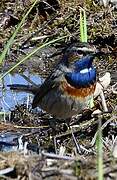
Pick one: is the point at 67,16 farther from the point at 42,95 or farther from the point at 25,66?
the point at 42,95

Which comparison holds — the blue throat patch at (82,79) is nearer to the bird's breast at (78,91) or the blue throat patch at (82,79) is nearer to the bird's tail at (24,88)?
the bird's breast at (78,91)

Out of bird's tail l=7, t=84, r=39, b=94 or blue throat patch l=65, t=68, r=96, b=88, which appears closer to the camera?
blue throat patch l=65, t=68, r=96, b=88

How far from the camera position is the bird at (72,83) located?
21.9ft

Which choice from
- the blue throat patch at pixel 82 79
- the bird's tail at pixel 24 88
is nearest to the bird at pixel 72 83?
the blue throat patch at pixel 82 79

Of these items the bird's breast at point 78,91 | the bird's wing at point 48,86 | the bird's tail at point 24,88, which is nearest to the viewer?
the bird's breast at point 78,91

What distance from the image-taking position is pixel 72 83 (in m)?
6.71

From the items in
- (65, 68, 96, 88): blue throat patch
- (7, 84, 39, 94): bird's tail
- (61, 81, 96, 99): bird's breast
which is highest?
(7, 84, 39, 94): bird's tail

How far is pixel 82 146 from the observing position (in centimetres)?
631

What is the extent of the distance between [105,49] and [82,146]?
10.0 feet

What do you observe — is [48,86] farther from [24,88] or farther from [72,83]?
[24,88]

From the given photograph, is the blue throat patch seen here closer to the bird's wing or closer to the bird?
the bird

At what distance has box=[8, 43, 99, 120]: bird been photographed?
666 centimetres

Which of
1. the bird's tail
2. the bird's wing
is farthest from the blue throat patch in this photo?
the bird's tail

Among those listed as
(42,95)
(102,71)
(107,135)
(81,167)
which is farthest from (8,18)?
(81,167)
